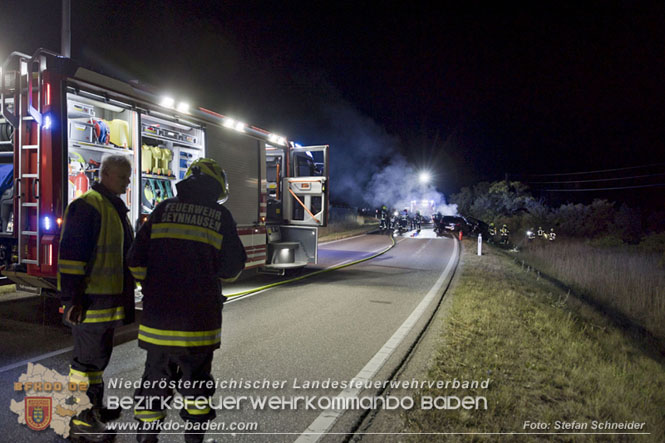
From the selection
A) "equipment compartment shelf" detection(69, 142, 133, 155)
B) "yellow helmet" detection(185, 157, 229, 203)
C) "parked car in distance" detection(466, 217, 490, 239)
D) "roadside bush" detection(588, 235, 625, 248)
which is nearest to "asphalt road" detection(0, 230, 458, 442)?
"yellow helmet" detection(185, 157, 229, 203)

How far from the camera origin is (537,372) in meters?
3.89

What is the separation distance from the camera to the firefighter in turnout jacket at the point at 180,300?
2.30 m

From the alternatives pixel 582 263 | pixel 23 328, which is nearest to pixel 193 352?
pixel 23 328

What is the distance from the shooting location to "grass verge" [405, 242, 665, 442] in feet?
9.66

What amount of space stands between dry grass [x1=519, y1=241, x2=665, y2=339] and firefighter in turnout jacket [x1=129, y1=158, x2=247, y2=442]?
857 centimetres

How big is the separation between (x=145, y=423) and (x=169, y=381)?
9.9 inches

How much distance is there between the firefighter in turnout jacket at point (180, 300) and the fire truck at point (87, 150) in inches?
110

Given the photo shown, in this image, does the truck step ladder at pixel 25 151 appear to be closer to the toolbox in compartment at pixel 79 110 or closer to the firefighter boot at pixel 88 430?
the toolbox in compartment at pixel 79 110

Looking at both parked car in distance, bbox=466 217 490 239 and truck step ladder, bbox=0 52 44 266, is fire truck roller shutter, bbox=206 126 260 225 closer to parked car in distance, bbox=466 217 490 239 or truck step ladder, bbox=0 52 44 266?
truck step ladder, bbox=0 52 44 266

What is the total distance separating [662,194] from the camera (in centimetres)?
4447

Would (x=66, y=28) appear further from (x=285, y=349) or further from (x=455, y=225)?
(x=455, y=225)

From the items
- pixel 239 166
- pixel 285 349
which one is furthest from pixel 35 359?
pixel 239 166

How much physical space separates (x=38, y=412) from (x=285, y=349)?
7.12 feet

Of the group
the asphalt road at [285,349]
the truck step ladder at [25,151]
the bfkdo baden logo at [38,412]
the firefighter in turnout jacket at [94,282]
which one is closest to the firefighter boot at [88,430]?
the firefighter in turnout jacket at [94,282]
